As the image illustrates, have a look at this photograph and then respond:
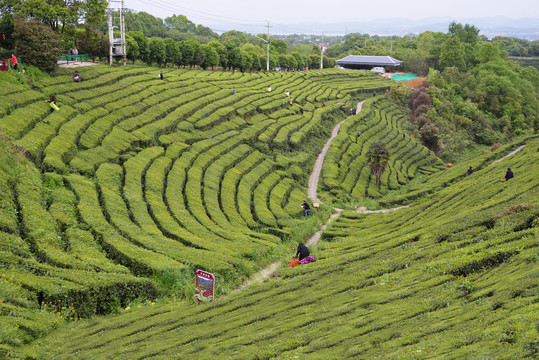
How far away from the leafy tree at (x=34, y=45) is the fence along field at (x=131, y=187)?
8.23 ft

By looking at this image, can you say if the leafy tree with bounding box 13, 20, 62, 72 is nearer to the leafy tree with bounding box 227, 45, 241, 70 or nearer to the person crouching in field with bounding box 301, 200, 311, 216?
the person crouching in field with bounding box 301, 200, 311, 216

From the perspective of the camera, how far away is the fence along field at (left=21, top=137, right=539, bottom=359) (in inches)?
495

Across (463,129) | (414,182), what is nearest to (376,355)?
(414,182)

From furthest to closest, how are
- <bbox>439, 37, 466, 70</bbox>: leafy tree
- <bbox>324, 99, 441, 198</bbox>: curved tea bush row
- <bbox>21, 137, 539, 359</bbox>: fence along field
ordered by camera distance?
1. <bbox>439, 37, 466, 70</bbox>: leafy tree
2. <bbox>324, 99, 441, 198</bbox>: curved tea bush row
3. <bbox>21, 137, 539, 359</bbox>: fence along field

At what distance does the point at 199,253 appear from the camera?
23.7m

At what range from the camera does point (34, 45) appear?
140 ft

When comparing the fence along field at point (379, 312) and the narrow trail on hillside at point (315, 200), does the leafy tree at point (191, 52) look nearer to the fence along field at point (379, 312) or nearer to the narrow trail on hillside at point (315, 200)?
the narrow trail on hillside at point (315, 200)

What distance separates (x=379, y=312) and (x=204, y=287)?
24.9ft

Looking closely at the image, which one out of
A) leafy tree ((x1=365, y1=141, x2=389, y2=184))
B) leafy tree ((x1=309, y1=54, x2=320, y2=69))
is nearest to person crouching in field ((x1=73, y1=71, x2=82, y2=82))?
leafy tree ((x1=365, y1=141, x2=389, y2=184))

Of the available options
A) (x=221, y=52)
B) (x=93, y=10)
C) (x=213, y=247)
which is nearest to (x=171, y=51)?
(x=221, y=52)

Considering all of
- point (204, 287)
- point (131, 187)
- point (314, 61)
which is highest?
point (314, 61)

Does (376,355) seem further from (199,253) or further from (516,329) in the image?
(199,253)

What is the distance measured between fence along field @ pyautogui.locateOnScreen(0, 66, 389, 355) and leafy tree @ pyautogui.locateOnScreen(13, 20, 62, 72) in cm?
251

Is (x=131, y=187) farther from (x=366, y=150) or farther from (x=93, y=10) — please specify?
(x=366, y=150)
